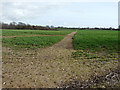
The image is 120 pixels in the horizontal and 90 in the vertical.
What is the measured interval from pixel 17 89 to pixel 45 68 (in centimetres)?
208

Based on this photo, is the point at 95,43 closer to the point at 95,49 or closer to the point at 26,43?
the point at 95,49

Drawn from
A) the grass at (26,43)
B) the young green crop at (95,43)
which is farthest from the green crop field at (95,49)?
the grass at (26,43)

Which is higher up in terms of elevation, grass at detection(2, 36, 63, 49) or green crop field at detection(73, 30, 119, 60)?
grass at detection(2, 36, 63, 49)

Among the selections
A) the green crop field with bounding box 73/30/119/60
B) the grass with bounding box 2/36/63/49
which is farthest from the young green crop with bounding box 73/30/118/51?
the grass with bounding box 2/36/63/49

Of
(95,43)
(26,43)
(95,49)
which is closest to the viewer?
(95,49)

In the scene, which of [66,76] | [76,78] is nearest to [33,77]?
[66,76]

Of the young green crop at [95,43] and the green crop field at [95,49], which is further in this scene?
the young green crop at [95,43]

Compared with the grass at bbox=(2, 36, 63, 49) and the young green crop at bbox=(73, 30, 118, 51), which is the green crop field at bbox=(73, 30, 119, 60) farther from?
the grass at bbox=(2, 36, 63, 49)

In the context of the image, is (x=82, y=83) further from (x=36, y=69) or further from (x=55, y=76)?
(x=36, y=69)

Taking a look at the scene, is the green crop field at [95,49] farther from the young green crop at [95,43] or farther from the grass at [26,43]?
the grass at [26,43]

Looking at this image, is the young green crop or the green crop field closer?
the green crop field

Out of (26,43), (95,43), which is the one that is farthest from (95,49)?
(26,43)

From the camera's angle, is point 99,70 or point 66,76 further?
point 99,70

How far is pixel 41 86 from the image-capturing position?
412 cm
